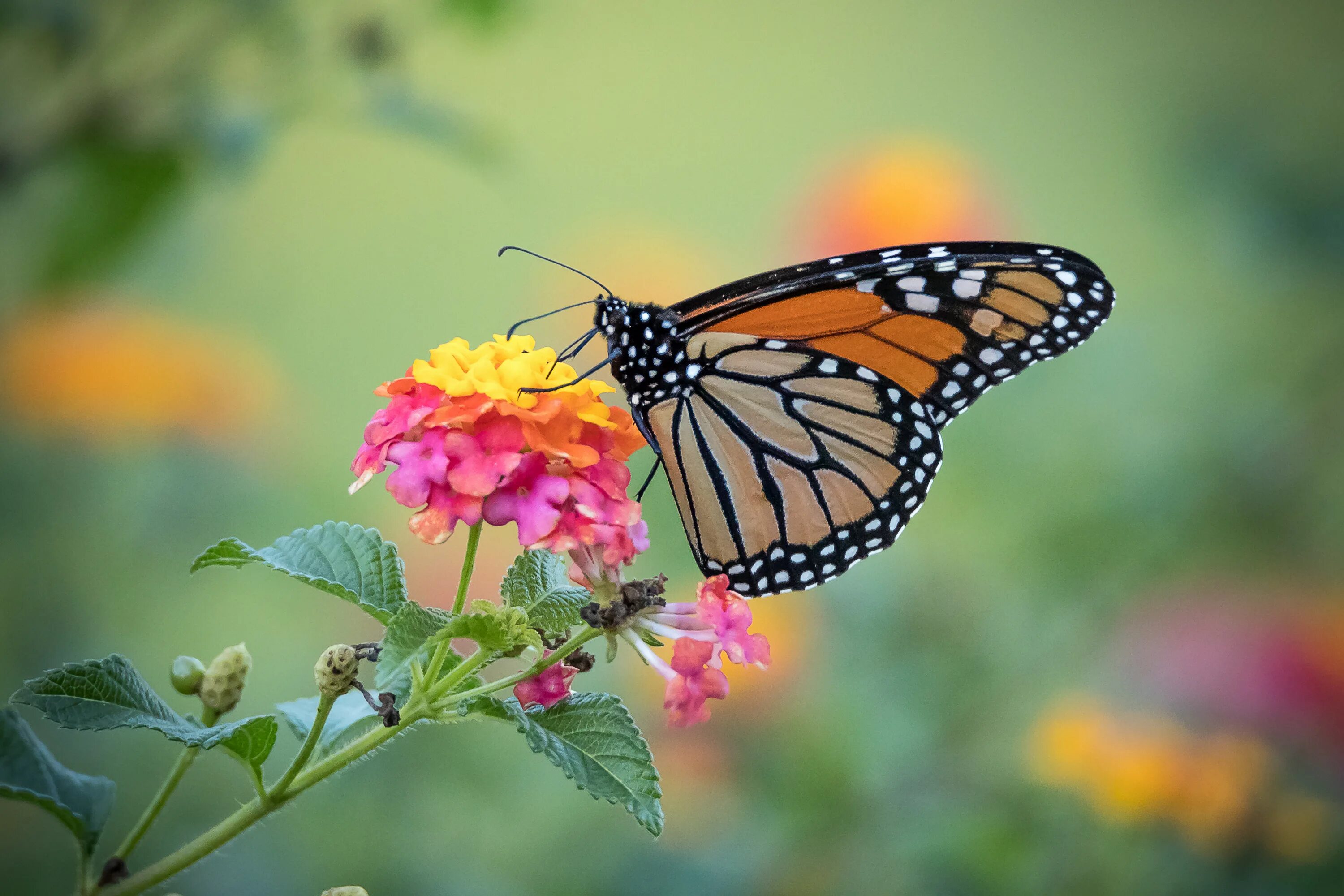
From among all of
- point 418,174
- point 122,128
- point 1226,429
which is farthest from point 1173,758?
point 418,174

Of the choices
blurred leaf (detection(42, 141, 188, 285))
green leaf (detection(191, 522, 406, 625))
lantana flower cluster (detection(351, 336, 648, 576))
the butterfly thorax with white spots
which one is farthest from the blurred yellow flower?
blurred leaf (detection(42, 141, 188, 285))

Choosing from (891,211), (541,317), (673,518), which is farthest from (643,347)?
(891,211)

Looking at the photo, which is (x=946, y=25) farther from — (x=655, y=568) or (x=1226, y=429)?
(x=655, y=568)

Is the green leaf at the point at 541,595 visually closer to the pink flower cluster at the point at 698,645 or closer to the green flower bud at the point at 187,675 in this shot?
the pink flower cluster at the point at 698,645

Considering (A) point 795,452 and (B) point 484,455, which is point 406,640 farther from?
(A) point 795,452

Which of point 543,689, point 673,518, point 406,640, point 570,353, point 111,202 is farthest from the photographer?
point 673,518

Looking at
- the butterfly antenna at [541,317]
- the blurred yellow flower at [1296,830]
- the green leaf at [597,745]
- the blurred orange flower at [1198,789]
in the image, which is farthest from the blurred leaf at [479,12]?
the blurred yellow flower at [1296,830]
